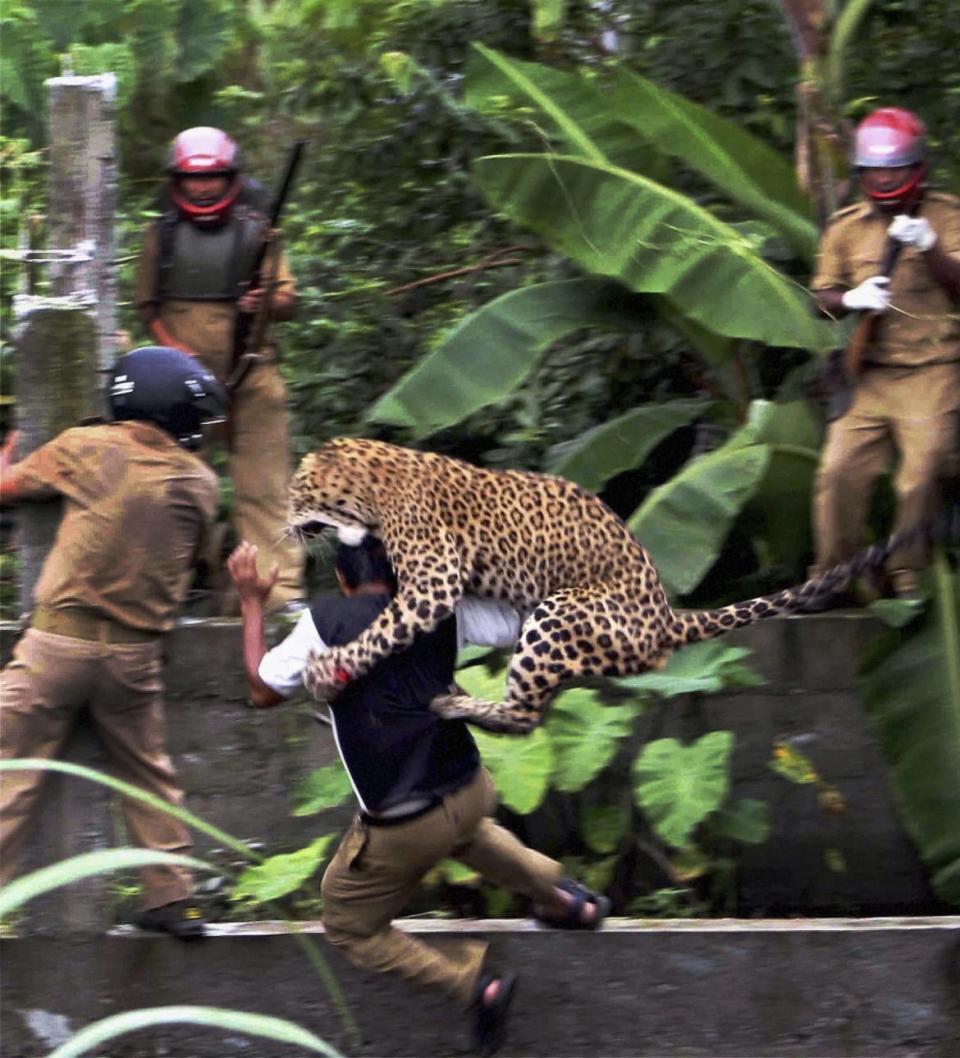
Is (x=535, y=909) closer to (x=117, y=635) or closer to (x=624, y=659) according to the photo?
(x=624, y=659)

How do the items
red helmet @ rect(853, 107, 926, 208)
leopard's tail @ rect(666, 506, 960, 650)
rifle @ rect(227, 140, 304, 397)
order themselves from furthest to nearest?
rifle @ rect(227, 140, 304, 397) → red helmet @ rect(853, 107, 926, 208) → leopard's tail @ rect(666, 506, 960, 650)

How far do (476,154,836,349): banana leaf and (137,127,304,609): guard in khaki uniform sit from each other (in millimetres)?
905

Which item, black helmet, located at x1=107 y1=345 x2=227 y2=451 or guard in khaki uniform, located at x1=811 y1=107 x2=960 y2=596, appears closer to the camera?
black helmet, located at x1=107 y1=345 x2=227 y2=451

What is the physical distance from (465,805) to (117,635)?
101cm

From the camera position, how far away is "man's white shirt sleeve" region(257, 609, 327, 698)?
14.4 ft

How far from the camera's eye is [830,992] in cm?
488

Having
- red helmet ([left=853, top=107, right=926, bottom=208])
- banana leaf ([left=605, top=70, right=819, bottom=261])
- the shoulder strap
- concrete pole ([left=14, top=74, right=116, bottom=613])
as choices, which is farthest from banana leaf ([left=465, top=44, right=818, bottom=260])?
concrete pole ([left=14, top=74, right=116, bottom=613])

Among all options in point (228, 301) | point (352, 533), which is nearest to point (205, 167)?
point (228, 301)

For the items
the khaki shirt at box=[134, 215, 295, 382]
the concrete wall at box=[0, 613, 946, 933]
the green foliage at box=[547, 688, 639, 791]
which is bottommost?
the concrete wall at box=[0, 613, 946, 933]

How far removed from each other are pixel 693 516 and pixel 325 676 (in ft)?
6.76

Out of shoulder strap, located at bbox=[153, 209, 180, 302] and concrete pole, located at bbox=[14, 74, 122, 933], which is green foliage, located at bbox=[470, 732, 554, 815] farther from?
shoulder strap, located at bbox=[153, 209, 180, 302]

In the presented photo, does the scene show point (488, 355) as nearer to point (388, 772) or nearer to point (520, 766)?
point (520, 766)

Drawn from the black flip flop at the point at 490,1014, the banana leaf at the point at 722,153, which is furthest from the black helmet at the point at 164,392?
the banana leaf at the point at 722,153

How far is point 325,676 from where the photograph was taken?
169 inches
